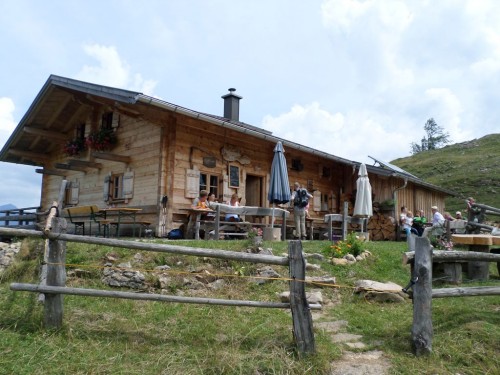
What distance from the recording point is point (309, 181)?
1589 centimetres

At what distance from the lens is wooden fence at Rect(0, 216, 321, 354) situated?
150 inches

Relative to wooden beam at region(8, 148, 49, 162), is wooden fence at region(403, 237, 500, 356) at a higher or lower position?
lower

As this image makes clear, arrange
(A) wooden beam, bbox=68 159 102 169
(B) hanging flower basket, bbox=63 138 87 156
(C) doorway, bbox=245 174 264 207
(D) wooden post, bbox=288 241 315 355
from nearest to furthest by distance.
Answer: (D) wooden post, bbox=288 241 315 355 → (A) wooden beam, bbox=68 159 102 169 → (C) doorway, bbox=245 174 264 207 → (B) hanging flower basket, bbox=63 138 87 156

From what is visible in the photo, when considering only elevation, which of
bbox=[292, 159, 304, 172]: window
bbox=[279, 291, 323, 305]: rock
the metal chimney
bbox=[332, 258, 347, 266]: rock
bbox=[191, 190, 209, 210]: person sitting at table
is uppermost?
the metal chimney

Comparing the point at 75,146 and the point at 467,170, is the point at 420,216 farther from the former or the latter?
the point at 467,170

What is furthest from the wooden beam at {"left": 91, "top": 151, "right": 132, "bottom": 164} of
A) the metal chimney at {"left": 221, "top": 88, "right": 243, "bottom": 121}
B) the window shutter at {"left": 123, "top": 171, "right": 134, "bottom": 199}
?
the metal chimney at {"left": 221, "top": 88, "right": 243, "bottom": 121}

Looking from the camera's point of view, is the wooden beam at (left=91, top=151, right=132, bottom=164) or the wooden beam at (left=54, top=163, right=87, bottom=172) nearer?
the wooden beam at (left=91, top=151, right=132, bottom=164)

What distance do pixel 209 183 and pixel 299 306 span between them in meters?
9.00

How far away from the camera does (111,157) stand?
12.3 m

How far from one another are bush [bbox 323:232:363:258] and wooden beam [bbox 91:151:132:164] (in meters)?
7.17

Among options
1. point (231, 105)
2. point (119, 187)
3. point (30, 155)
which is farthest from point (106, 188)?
point (231, 105)

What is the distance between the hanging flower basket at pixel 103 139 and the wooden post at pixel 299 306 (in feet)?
34.9

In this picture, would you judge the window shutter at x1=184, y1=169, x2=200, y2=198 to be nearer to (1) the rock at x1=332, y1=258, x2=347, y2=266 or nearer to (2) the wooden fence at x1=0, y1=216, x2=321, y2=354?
(1) the rock at x1=332, y1=258, x2=347, y2=266

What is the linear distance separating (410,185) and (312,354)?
15830 millimetres
